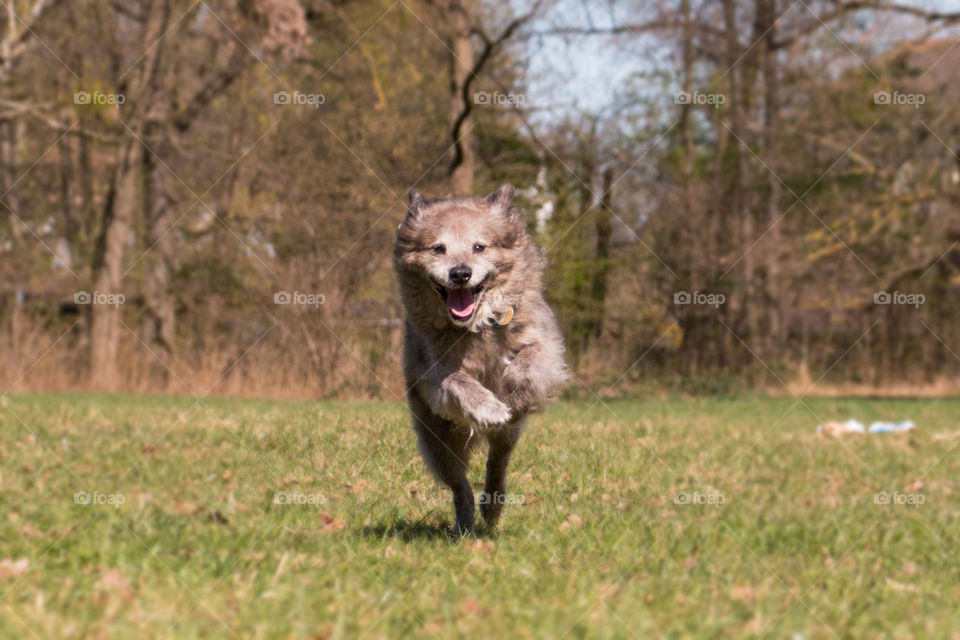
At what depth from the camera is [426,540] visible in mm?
5672

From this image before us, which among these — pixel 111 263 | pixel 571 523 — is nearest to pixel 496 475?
pixel 571 523

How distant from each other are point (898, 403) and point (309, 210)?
13318 millimetres

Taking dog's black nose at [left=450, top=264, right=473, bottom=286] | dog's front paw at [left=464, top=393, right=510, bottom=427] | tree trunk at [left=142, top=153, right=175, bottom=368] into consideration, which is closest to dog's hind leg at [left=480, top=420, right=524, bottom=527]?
dog's front paw at [left=464, top=393, right=510, bottom=427]

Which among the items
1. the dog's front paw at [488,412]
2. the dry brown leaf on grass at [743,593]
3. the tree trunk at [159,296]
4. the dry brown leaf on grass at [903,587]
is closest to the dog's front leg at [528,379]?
the dog's front paw at [488,412]

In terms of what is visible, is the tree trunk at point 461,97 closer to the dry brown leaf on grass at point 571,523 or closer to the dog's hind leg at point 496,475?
the dog's hind leg at point 496,475

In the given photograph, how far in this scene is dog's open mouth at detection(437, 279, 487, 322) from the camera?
5.64m

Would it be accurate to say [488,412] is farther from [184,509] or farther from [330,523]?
[184,509]

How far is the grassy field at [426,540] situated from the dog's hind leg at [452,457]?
0.57ft

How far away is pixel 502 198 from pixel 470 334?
92 cm

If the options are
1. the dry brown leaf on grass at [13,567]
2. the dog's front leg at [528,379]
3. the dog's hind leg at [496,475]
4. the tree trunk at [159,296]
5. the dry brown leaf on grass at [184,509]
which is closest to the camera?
the dry brown leaf on grass at [13,567]

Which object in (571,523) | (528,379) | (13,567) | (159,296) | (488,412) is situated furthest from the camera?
(159,296)

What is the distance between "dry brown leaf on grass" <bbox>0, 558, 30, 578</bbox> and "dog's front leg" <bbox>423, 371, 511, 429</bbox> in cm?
228

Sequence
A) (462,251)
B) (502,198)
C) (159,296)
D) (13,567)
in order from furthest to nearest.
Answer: (159,296) → (502,198) → (462,251) → (13,567)

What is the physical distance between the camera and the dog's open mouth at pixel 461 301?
5645 millimetres
